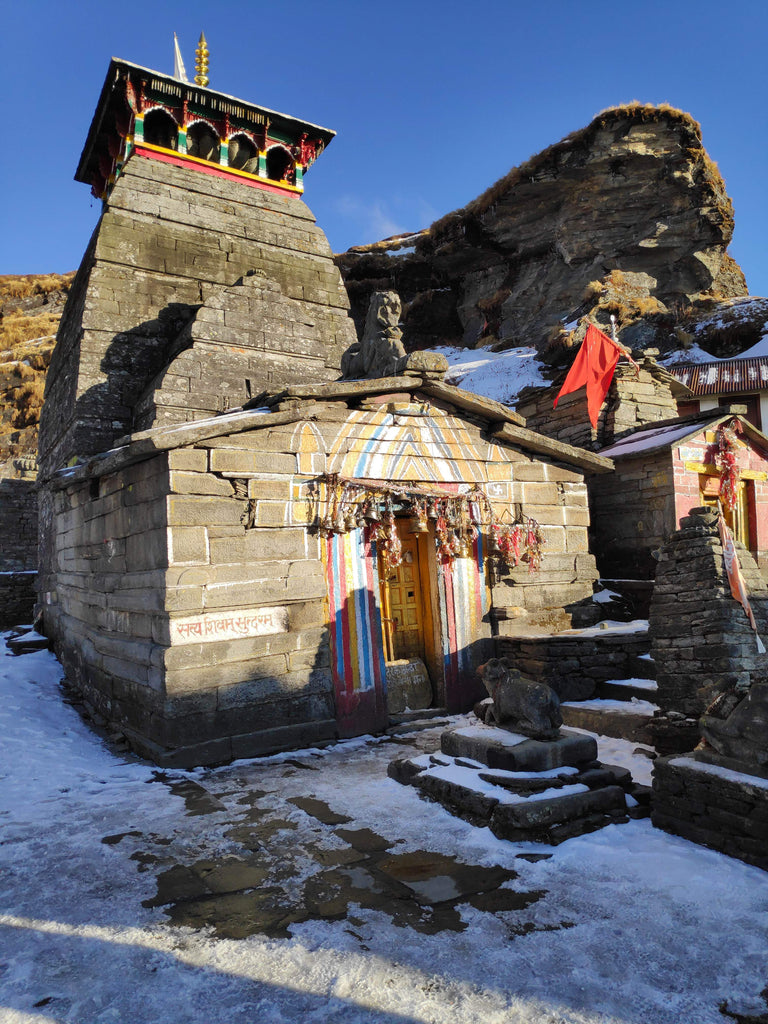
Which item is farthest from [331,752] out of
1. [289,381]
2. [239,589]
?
[289,381]

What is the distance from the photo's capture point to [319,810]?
5660 millimetres

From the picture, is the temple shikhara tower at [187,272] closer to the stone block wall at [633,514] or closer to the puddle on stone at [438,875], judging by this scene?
the stone block wall at [633,514]

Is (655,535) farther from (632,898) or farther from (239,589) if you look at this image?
(632,898)

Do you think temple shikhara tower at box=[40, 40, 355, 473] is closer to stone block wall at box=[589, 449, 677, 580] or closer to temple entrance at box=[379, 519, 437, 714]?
temple entrance at box=[379, 519, 437, 714]

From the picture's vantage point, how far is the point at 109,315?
36.3 feet

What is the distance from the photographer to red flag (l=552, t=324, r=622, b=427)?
1440 cm

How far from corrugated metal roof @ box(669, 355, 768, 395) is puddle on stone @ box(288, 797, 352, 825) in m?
25.1

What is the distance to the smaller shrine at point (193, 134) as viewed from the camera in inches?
514

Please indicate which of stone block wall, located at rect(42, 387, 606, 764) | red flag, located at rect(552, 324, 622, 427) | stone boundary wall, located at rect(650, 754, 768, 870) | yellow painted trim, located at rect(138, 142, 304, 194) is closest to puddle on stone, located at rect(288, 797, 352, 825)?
stone block wall, located at rect(42, 387, 606, 764)

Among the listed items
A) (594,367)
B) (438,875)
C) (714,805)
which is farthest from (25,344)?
(714,805)

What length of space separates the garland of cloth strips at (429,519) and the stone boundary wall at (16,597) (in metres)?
13.2

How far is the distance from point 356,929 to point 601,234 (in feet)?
132

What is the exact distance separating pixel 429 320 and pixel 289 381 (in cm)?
3474

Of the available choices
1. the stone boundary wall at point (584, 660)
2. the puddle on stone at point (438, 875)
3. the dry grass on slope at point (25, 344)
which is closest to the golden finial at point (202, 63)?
the stone boundary wall at point (584, 660)
